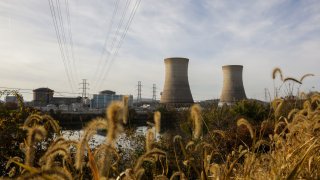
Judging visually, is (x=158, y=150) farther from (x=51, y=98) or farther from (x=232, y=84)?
(x=51, y=98)

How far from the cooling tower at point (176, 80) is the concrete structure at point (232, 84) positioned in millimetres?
2921

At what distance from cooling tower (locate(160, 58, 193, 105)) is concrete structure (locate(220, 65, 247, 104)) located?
9.58ft

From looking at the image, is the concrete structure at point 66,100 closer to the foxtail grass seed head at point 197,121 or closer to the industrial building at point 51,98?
the industrial building at point 51,98

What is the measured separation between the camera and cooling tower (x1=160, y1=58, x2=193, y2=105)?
2606cm

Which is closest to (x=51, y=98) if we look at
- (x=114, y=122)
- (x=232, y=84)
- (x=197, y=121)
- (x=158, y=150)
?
(x=232, y=84)

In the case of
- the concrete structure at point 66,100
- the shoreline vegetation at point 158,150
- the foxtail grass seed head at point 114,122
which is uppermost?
the concrete structure at point 66,100

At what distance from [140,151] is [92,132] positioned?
4302 millimetres

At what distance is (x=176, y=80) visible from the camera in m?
26.1

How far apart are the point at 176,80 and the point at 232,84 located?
4.67 metres

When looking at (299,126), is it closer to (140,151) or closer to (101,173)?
A: (101,173)

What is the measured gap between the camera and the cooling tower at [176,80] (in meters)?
26.1

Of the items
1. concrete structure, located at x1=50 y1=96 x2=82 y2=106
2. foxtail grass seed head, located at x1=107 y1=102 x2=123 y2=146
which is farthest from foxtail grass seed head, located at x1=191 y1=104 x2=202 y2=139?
concrete structure, located at x1=50 y1=96 x2=82 y2=106

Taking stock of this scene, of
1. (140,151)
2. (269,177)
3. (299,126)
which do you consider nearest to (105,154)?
(269,177)

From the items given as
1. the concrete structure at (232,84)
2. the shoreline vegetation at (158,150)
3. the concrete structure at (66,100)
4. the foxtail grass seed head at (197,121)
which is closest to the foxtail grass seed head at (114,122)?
the shoreline vegetation at (158,150)
